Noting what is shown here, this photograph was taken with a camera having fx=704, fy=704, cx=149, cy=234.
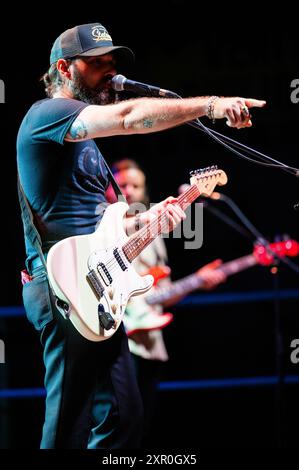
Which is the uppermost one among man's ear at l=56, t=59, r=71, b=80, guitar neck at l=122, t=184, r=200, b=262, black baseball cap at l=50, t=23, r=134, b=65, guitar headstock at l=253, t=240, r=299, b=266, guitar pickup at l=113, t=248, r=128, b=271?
black baseball cap at l=50, t=23, r=134, b=65

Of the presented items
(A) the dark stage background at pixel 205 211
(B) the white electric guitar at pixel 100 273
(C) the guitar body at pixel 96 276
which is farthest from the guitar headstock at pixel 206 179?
(A) the dark stage background at pixel 205 211

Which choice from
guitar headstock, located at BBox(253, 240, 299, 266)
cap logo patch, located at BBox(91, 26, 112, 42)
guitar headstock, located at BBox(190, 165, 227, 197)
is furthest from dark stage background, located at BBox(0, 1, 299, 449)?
cap logo patch, located at BBox(91, 26, 112, 42)

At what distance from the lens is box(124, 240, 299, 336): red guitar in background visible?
405cm

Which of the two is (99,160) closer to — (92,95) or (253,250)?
(92,95)

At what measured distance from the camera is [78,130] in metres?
2.25

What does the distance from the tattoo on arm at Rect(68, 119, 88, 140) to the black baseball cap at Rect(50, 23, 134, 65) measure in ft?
1.27

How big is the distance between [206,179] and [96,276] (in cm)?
75

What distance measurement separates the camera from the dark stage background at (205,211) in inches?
184

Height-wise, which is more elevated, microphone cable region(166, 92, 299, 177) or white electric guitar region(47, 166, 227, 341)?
microphone cable region(166, 92, 299, 177)

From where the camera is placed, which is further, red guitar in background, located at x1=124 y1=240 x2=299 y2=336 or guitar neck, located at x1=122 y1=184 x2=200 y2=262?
red guitar in background, located at x1=124 y1=240 x2=299 y2=336

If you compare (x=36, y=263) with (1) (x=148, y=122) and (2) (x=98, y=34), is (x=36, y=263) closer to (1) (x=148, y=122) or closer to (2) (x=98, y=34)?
(1) (x=148, y=122)

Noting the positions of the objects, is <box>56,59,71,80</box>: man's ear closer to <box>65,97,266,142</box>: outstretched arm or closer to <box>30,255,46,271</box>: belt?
<box>65,97,266,142</box>: outstretched arm

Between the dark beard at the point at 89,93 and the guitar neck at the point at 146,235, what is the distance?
47 cm

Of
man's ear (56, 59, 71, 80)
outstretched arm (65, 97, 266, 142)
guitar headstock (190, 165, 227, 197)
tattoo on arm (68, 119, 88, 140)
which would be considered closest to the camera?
outstretched arm (65, 97, 266, 142)
